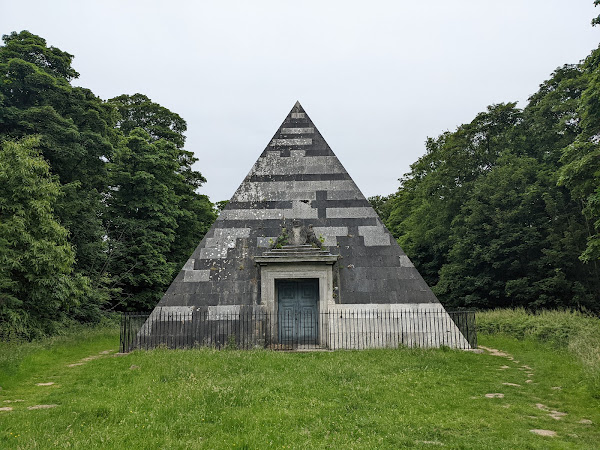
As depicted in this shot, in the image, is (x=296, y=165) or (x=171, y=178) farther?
(x=171, y=178)

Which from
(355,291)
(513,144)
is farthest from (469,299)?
(355,291)

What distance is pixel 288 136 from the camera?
15.0 m

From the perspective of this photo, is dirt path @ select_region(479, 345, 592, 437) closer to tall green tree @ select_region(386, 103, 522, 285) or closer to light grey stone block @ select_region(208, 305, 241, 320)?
light grey stone block @ select_region(208, 305, 241, 320)

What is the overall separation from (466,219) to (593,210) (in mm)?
12403

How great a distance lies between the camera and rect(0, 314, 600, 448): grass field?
17.3 ft

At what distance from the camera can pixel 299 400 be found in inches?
263

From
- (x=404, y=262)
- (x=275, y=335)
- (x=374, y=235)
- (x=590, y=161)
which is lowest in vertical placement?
(x=275, y=335)

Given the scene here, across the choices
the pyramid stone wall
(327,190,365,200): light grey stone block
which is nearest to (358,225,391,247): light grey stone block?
the pyramid stone wall

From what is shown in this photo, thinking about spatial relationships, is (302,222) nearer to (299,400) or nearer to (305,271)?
(305,271)

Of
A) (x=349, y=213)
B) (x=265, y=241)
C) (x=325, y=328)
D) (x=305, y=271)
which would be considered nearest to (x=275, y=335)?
(x=325, y=328)

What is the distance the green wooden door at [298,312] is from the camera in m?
13.0

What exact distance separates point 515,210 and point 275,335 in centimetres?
1623

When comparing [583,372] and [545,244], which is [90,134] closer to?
[583,372]

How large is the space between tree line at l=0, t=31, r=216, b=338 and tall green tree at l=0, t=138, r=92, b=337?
3 cm
